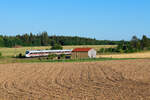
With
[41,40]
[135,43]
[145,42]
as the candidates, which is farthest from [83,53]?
[41,40]

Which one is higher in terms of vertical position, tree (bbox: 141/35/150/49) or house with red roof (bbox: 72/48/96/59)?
tree (bbox: 141/35/150/49)

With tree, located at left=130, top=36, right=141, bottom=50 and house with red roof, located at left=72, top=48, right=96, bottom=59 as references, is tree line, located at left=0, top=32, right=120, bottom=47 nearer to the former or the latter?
tree, located at left=130, top=36, right=141, bottom=50

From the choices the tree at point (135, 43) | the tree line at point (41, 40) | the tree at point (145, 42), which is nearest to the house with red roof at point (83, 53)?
the tree at point (135, 43)

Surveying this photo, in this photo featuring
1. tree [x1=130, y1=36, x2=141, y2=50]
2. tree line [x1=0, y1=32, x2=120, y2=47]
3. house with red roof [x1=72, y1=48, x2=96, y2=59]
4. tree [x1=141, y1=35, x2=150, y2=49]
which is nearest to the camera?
house with red roof [x1=72, y1=48, x2=96, y2=59]

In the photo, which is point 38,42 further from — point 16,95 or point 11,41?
point 16,95

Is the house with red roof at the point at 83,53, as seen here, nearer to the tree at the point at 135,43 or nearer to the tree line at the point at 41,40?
the tree at the point at 135,43

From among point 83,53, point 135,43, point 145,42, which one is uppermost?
point 145,42

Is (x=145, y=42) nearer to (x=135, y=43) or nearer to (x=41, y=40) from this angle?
(x=135, y=43)

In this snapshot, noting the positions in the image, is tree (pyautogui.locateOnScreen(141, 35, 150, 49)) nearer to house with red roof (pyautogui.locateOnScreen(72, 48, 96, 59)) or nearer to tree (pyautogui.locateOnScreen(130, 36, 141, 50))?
tree (pyautogui.locateOnScreen(130, 36, 141, 50))

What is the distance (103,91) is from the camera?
1477cm

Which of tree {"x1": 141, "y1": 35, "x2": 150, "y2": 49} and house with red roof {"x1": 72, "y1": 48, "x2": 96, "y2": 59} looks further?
tree {"x1": 141, "y1": 35, "x2": 150, "y2": 49}

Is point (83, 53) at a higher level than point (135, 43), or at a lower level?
lower

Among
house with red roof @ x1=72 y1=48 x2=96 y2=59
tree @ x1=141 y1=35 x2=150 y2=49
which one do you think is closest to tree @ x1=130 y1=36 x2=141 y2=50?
tree @ x1=141 y1=35 x2=150 y2=49

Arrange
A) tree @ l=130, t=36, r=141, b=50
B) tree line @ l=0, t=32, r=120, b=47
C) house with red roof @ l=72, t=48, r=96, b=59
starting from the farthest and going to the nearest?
1. tree line @ l=0, t=32, r=120, b=47
2. tree @ l=130, t=36, r=141, b=50
3. house with red roof @ l=72, t=48, r=96, b=59
